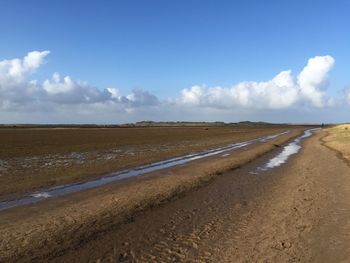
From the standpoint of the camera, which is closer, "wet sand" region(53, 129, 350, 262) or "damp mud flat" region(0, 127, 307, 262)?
"wet sand" region(53, 129, 350, 262)

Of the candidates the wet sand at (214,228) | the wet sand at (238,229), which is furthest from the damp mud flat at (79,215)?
the wet sand at (238,229)

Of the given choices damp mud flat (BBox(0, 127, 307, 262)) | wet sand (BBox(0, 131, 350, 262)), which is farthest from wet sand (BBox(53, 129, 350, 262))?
damp mud flat (BBox(0, 127, 307, 262))

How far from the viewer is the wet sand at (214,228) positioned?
8.70 meters

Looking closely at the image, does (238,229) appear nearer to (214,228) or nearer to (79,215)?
(214,228)

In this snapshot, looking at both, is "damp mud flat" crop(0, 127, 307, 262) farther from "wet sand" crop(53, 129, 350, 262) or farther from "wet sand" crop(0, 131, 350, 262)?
"wet sand" crop(53, 129, 350, 262)

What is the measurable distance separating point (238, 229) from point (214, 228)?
24.5 inches

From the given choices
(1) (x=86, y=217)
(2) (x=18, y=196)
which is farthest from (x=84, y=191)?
(1) (x=86, y=217)

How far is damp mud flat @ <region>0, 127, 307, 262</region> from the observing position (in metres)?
9.10

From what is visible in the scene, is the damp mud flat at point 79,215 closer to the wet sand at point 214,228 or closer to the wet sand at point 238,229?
the wet sand at point 214,228

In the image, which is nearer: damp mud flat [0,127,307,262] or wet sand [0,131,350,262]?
wet sand [0,131,350,262]

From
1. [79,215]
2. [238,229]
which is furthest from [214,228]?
[79,215]

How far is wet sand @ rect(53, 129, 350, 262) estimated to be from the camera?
28.5ft

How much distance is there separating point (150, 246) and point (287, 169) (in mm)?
16950

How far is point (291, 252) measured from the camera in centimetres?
889
